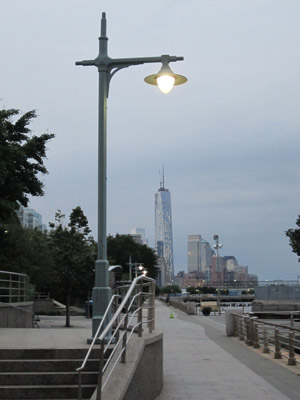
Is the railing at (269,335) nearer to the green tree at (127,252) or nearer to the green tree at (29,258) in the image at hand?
the green tree at (29,258)

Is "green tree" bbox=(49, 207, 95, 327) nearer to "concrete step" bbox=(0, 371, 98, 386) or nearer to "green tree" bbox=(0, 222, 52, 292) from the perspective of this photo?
"green tree" bbox=(0, 222, 52, 292)

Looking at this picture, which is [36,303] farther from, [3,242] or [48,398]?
[48,398]

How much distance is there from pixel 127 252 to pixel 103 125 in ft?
287

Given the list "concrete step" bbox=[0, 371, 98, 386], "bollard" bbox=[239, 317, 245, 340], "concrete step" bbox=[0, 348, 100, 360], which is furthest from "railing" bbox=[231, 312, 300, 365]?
"concrete step" bbox=[0, 371, 98, 386]

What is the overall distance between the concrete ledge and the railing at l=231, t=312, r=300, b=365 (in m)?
4.90

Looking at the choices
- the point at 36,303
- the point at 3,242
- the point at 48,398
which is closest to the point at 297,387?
the point at 48,398

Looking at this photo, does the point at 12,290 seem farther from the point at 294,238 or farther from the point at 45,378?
the point at 294,238

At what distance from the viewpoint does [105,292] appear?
10141mm

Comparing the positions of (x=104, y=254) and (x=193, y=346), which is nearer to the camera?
(x=104, y=254)

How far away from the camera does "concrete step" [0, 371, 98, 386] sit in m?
8.53

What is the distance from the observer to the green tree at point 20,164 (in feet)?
75.0

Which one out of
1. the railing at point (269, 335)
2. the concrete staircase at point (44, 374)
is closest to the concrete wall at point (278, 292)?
the railing at point (269, 335)

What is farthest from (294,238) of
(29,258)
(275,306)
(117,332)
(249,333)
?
(117,332)

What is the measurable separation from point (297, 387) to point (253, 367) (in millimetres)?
3030
